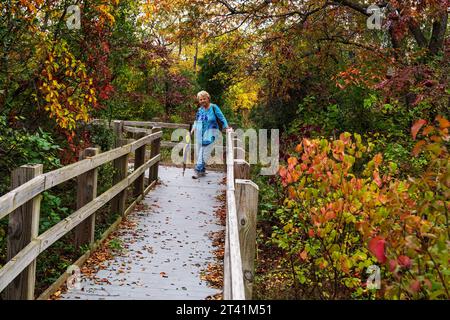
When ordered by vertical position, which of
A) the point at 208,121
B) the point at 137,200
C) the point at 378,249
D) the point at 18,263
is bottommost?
the point at 137,200

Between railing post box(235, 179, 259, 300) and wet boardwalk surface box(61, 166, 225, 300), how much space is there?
136 centimetres

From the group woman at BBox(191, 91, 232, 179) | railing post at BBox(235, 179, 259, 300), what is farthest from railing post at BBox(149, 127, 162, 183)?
railing post at BBox(235, 179, 259, 300)

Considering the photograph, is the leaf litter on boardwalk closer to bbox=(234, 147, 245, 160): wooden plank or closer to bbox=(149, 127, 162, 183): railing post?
bbox=(234, 147, 245, 160): wooden plank

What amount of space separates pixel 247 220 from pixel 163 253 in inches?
112

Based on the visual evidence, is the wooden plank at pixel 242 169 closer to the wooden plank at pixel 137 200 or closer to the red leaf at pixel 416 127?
the red leaf at pixel 416 127

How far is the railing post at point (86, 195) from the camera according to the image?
5.89m

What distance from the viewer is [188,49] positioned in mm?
39500

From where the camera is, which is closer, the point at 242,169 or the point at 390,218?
the point at 390,218

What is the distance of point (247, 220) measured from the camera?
389 centimetres

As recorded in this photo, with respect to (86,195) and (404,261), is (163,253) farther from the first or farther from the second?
(404,261)

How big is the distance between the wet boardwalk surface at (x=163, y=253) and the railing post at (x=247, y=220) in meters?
1.36

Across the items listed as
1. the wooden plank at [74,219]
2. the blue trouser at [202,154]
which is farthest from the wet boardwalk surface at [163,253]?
the blue trouser at [202,154]

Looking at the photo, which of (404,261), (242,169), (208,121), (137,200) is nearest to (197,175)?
(208,121)

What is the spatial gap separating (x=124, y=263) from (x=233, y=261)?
339 cm
